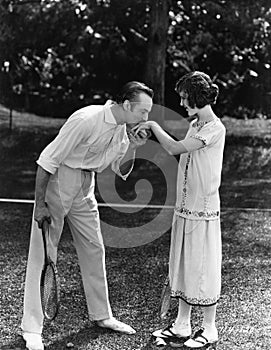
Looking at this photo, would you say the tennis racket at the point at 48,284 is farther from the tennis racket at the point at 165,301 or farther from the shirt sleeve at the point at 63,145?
the tennis racket at the point at 165,301

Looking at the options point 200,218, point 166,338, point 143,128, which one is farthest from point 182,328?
point 143,128

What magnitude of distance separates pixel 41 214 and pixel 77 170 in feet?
1.14

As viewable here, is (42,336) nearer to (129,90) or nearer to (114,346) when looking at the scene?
(114,346)

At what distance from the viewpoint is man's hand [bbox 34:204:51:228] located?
14.6 feet


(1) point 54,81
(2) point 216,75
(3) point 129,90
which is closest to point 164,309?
(3) point 129,90

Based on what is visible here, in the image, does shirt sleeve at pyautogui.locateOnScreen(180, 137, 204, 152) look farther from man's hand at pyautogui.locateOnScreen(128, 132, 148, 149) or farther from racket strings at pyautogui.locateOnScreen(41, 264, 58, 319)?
racket strings at pyautogui.locateOnScreen(41, 264, 58, 319)

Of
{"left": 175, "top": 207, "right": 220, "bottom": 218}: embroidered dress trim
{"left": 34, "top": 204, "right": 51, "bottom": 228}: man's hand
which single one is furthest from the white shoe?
{"left": 175, "top": 207, "right": 220, "bottom": 218}: embroidered dress trim

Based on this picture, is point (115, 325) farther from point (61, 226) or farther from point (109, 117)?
point (109, 117)

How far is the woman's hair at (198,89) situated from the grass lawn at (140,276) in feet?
4.63

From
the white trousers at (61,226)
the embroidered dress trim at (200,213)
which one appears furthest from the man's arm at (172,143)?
the white trousers at (61,226)

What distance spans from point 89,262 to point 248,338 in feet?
3.44

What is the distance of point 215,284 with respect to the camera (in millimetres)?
4711

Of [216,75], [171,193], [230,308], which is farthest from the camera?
[216,75]

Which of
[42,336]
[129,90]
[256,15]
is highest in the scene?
[256,15]
